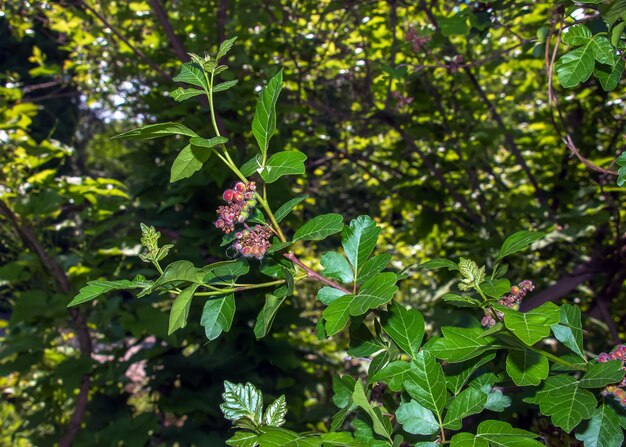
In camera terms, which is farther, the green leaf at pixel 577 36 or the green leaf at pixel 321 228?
the green leaf at pixel 577 36

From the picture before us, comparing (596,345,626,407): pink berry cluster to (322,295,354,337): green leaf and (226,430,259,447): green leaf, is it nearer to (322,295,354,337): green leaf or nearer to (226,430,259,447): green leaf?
(322,295,354,337): green leaf

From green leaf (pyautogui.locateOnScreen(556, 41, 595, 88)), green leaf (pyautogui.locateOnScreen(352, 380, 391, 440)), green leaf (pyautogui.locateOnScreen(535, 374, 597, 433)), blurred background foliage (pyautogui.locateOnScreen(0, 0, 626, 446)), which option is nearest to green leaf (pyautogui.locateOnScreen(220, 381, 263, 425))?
green leaf (pyautogui.locateOnScreen(352, 380, 391, 440))

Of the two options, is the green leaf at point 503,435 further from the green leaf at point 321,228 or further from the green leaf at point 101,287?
the green leaf at point 101,287

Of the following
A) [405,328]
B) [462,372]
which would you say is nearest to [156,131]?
[405,328]

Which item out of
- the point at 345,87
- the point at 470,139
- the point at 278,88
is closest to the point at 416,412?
the point at 278,88

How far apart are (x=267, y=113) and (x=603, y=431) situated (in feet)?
1.97

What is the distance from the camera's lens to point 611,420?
0.79 m

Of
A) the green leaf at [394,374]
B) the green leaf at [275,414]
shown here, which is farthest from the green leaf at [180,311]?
the green leaf at [394,374]

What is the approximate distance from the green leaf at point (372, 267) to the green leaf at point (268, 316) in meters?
0.11

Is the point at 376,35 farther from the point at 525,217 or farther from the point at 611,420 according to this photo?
the point at 611,420

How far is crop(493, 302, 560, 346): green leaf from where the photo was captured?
646 mm

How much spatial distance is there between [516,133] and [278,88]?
189 cm

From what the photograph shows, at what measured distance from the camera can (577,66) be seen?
0.96 metres

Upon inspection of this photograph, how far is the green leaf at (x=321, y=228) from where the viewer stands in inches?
32.4
